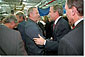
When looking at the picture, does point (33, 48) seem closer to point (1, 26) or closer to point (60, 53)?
point (1, 26)

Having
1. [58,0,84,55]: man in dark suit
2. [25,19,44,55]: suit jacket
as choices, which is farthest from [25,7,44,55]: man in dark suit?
[58,0,84,55]: man in dark suit

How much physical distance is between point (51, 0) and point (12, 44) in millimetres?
4637

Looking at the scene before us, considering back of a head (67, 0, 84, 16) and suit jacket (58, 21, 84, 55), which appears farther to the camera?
back of a head (67, 0, 84, 16)

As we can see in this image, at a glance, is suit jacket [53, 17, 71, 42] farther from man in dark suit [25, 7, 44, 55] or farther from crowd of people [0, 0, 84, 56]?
man in dark suit [25, 7, 44, 55]

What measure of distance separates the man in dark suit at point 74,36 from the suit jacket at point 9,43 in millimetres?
559

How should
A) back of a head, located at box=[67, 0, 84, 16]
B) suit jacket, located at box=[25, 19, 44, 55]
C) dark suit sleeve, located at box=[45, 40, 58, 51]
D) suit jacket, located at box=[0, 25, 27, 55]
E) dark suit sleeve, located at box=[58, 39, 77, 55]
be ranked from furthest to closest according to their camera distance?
suit jacket, located at box=[25, 19, 44, 55] → dark suit sleeve, located at box=[45, 40, 58, 51] → suit jacket, located at box=[0, 25, 27, 55] → back of a head, located at box=[67, 0, 84, 16] → dark suit sleeve, located at box=[58, 39, 77, 55]

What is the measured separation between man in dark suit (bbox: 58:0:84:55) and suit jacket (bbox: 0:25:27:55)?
1.83 ft

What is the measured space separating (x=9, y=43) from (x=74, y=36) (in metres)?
0.74

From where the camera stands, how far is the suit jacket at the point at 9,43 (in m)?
1.19

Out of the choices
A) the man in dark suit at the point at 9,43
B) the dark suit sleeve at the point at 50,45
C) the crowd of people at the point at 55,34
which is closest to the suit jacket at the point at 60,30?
the crowd of people at the point at 55,34

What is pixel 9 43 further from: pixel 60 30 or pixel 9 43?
pixel 60 30

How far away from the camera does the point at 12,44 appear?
122cm

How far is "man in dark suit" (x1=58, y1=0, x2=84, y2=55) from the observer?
780 millimetres

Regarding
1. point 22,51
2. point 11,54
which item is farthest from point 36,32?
point 11,54
